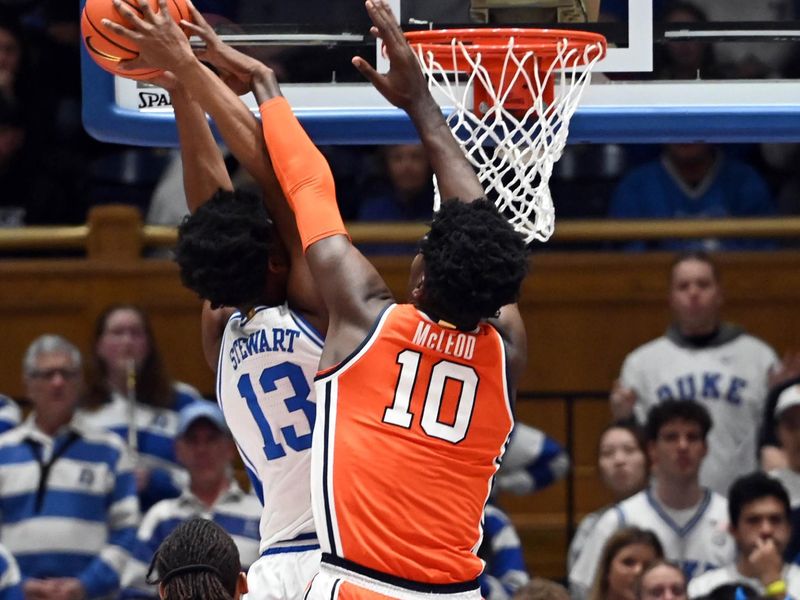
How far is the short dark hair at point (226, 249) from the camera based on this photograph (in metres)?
4.57

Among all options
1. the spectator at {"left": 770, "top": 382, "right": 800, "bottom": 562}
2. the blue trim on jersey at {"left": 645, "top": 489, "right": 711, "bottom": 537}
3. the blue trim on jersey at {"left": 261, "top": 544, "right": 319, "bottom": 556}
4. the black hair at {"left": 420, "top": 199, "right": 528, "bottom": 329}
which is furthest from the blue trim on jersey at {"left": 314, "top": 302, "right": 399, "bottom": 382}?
the spectator at {"left": 770, "top": 382, "right": 800, "bottom": 562}

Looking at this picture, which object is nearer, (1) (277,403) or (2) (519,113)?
(1) (277,403)

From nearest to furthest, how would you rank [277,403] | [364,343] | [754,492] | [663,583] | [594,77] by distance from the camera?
[364,343], [277,403], [594,77], [663,583], [754,492]

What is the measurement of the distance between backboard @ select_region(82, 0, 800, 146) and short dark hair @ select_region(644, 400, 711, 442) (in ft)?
7.30

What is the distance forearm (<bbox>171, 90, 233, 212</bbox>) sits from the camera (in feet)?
15.8

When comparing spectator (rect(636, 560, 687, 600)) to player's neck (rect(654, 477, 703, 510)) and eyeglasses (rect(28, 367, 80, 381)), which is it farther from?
eyeglasses (rect(28, 367, 80, 381))

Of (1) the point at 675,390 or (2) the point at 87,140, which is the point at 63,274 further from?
(1) the point at 675,390

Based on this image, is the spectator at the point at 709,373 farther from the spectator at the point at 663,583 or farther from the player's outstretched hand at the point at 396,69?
the player's outstretched hand at the point at 396,69

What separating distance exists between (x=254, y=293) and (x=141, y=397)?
10.5 ft

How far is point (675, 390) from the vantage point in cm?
784

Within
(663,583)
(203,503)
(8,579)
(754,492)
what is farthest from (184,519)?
(754,492)

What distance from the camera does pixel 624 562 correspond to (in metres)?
6.91

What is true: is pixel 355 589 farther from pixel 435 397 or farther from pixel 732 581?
pixel 732 581

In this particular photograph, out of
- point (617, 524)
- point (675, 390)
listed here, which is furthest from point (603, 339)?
point (617, 524)
